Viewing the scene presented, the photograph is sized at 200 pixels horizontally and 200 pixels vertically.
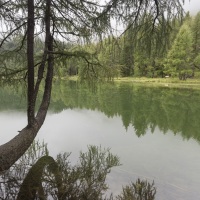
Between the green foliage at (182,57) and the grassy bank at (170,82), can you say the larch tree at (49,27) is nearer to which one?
the grassy bank at (170,82)

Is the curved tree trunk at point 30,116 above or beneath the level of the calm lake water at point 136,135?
above

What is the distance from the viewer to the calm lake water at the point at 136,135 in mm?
9062

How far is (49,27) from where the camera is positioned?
464 centimetres

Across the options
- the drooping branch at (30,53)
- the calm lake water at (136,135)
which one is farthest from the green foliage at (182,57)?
the drooping branch at (30,53)

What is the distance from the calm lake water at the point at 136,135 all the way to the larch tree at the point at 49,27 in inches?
37.3

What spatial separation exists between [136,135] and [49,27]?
1158 cm

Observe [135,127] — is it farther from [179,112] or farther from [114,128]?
[179,112]

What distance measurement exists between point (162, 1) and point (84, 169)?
485 cm

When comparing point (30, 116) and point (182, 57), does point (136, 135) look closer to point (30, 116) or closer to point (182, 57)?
point (30, 116)

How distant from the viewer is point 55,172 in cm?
638

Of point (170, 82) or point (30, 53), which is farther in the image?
point (170, 82)

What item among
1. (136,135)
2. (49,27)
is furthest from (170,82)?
(49,27)

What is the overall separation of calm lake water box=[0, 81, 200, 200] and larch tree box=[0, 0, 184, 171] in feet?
3.11

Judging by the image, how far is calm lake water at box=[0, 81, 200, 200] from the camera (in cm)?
906
